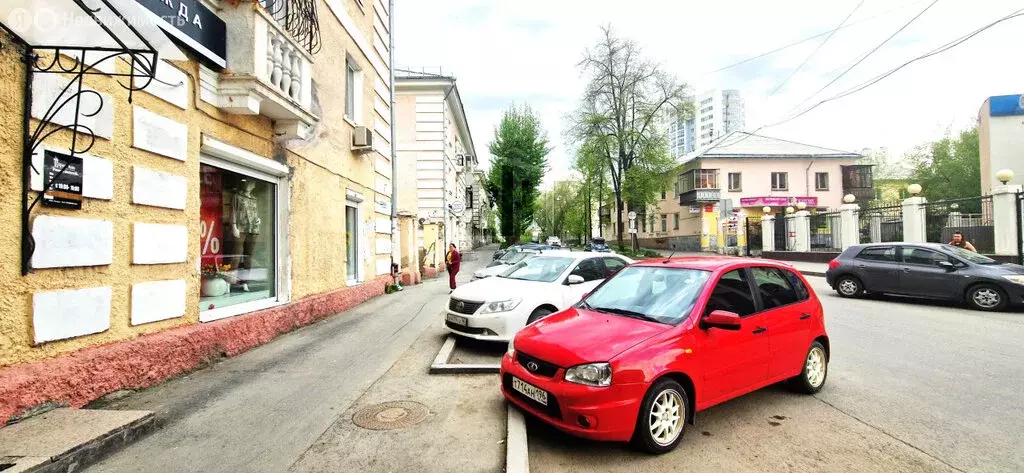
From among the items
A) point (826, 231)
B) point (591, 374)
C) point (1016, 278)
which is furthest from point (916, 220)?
point (591, 374)

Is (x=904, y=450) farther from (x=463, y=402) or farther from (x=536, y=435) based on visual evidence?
(x=463, y=402)

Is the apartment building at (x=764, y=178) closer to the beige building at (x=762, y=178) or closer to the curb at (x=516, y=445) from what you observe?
the beige building at (x=762, y=178)

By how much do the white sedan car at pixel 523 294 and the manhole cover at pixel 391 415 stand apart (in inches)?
82.1

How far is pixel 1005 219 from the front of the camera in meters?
15.0

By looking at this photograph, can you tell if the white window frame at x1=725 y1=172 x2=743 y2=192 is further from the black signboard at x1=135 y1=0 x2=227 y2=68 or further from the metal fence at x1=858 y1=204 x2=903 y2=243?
the black signboard at x1=135 y1=0 x2=227 y2=68

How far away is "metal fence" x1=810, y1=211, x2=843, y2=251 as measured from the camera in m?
22.6

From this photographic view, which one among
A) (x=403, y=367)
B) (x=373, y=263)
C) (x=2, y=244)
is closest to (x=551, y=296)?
(x=403, y=367)

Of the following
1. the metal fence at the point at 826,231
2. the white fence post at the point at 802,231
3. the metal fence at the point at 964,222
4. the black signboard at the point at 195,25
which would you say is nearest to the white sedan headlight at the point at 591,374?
the black signboard at the point at 195,25

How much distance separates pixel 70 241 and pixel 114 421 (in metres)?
1.69

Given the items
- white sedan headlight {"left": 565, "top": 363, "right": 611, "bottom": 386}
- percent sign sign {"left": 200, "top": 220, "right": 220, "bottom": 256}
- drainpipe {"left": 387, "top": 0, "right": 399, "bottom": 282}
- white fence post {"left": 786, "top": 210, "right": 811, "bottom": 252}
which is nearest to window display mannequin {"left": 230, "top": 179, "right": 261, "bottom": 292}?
percent sign sign {"left": 200, "top": 220, "right": 220, "bottom": 256}

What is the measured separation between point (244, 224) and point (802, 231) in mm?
26190

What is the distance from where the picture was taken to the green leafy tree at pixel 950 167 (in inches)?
1560

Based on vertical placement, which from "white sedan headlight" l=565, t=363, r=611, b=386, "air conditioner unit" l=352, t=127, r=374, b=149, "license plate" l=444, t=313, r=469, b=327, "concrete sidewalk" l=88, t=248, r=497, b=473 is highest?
"air conditioner unit" l=352, t=127, r=374, b=149

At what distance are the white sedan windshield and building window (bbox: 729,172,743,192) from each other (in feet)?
126
